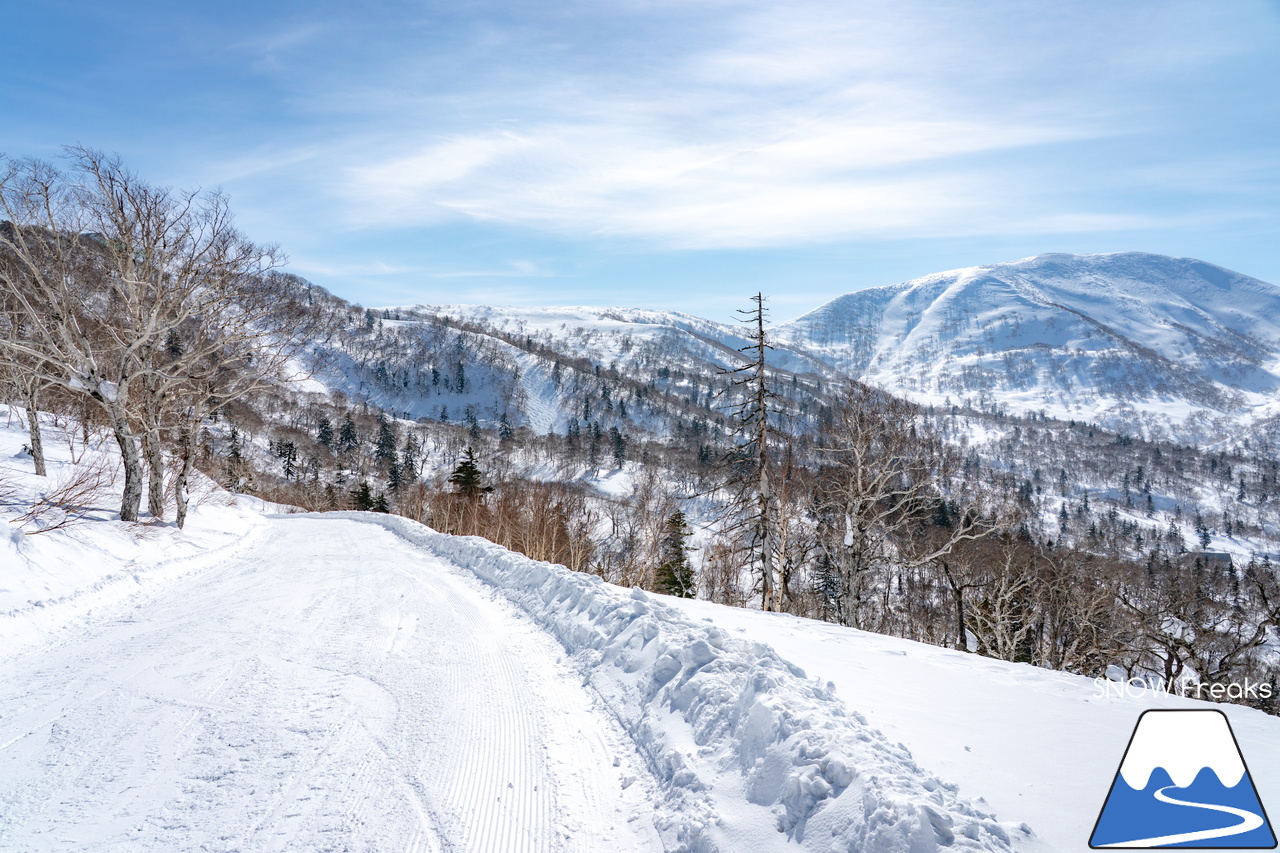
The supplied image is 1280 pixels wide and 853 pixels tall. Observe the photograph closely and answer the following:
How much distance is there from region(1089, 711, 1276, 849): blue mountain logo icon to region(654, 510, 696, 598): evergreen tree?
26.8m

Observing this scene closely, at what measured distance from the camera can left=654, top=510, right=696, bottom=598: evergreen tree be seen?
107 feet

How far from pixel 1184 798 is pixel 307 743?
20.0ft

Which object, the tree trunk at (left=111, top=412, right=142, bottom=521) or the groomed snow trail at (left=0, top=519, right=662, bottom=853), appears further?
the tree trunk at (left=111, top=412, right=142, bottom=521)

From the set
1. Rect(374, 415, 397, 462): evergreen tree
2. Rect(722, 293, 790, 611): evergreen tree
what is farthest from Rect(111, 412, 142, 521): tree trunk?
Rect(374, 415, 397, 462): evergreen tree

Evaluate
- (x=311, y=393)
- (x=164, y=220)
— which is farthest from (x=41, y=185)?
(x=311, y=393)

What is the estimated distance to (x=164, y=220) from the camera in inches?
595

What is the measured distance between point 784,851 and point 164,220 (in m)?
19.0

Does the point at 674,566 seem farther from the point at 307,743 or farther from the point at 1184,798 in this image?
the point at 1184,798

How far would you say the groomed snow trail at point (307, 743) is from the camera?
3926 mm

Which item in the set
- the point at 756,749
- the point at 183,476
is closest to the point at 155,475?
the point at 183,476

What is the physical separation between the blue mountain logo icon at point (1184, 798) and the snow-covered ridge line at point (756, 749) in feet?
1.81

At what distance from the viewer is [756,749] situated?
15.6ft

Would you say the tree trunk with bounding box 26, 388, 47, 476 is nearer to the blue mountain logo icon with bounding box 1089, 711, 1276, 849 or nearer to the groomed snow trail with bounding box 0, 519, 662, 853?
the groomed snow trail with bounding box 0, 519, 662, 853

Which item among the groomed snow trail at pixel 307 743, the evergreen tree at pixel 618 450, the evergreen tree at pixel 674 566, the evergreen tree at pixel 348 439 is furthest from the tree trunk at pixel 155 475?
the evergreen tree at pixel 618 450
